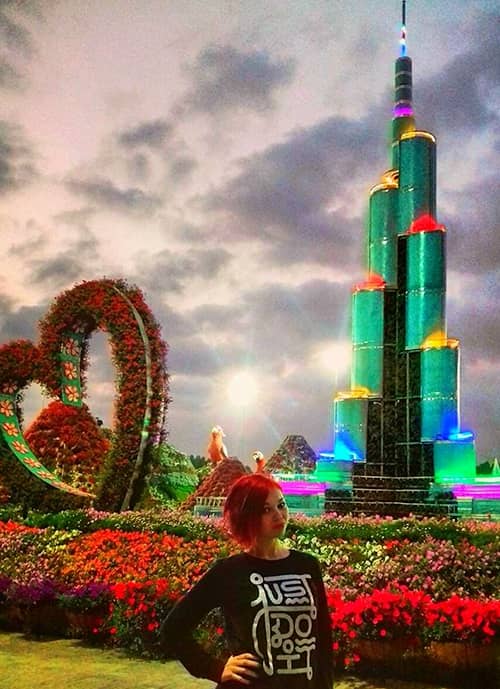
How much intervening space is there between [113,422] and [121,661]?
22.9 ft

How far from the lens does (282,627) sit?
307 cm

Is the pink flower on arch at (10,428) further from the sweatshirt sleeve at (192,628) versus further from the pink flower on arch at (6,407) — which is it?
the sweatshirt sleeve at (192,628)

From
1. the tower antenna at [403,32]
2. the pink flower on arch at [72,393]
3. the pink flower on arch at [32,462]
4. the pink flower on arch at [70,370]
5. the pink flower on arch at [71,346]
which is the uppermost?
the tower antenna at [403,32]

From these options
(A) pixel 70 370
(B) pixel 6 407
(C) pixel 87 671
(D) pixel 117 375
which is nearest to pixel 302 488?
(B) pixel 6 407

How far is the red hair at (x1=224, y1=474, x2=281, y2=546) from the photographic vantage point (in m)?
3.25

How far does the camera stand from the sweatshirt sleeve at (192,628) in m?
3.16

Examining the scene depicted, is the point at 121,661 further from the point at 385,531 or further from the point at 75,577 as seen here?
the point at 385,531

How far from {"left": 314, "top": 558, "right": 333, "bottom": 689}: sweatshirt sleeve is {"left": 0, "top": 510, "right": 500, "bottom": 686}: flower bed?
429 cm

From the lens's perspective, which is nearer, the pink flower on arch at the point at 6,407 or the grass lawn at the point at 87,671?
the grass lawn at the point at 87,671

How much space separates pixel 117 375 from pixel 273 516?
1183 centimetres

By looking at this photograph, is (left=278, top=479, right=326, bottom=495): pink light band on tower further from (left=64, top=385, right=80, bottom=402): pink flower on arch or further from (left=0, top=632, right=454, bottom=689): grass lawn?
(left=0, top=632, right=454, bottom=689): grass lawn

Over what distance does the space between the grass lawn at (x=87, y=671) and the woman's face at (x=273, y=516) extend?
14.4ft

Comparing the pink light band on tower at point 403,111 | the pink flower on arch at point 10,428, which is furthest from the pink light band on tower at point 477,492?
the pink light band on tower at point 403,111

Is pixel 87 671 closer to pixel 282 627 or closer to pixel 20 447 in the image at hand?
pixel 282 627
